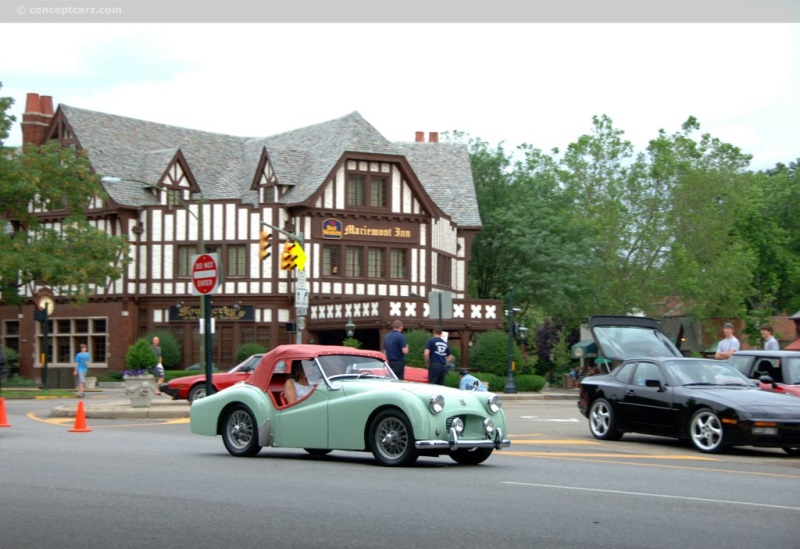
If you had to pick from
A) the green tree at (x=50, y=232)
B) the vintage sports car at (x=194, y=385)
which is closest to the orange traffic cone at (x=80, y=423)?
the vintage sports car at (x=194, y=385)

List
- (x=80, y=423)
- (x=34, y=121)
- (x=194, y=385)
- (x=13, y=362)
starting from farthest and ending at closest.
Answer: (x=34, y=121) → (x=13, y=362) → (x=194, y=385) → (x=80, y=423)

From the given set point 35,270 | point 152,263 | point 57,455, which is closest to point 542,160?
point 152,263

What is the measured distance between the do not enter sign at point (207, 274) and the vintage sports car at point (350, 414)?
18.7 ft

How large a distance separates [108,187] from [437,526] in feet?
145

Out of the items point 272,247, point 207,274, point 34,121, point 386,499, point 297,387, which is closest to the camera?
point 386,499

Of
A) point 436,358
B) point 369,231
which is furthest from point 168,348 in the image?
point 436,358

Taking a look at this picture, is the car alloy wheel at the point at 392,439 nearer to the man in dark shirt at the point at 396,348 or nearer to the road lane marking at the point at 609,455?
the road lane marking at the point at 609,455

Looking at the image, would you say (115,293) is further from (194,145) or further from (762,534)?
(762,534)

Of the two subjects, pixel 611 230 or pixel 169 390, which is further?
pixel 611 230

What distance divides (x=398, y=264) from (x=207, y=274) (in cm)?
2973

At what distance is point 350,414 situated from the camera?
13.5m

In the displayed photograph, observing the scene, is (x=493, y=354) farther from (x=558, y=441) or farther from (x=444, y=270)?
(x=558, y=441)

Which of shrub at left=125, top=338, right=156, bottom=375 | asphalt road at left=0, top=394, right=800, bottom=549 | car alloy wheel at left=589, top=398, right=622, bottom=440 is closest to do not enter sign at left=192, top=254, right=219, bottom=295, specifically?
asphalt road at left=0, top=394, right=800, bottom=549

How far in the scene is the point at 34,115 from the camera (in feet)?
178
